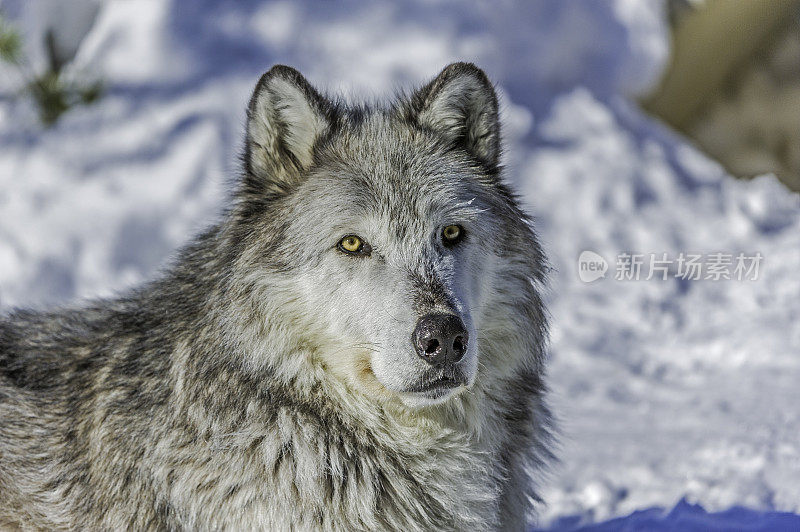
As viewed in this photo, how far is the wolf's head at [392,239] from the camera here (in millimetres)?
2951

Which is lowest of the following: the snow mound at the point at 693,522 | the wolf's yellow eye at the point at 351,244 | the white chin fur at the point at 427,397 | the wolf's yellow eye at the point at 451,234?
the snow mound at the point at 693,522

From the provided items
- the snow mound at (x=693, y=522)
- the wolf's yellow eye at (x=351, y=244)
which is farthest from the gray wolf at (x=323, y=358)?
the snow mound at (x=693, y=522)

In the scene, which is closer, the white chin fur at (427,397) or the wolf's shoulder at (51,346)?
the white chin fur at (427,397)

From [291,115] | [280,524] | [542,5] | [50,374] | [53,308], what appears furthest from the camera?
[542,5]

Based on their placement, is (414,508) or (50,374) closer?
(414,508)

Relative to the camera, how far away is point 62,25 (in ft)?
26.9

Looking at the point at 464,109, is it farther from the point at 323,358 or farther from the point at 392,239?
the point at 323,358

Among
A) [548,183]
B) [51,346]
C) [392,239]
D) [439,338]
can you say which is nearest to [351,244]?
[392,239]

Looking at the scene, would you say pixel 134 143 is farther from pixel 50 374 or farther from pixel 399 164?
pixel 399 164

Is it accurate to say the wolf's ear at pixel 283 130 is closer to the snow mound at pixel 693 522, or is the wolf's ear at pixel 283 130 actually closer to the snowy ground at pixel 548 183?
the snow mound at pixel 693 522

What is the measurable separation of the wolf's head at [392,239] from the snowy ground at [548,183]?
2209 mm

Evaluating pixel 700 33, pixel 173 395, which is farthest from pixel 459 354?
pixel 700 33

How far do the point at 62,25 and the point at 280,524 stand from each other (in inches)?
263

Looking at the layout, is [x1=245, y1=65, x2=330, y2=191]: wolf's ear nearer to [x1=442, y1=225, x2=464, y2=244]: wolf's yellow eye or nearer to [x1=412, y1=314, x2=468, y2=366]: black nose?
[x1=442, y1=225, x2=464, y2=244]: wolf's yellow eye
